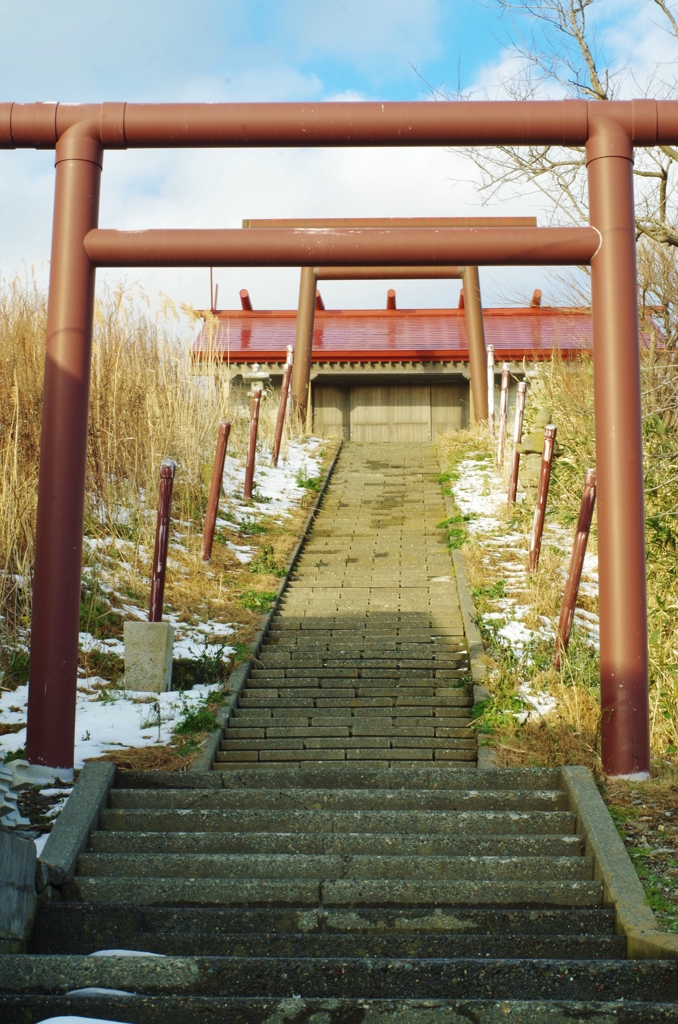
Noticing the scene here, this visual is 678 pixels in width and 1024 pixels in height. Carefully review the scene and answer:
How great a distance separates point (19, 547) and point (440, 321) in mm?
15701

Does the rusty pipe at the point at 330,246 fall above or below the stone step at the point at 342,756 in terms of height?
above

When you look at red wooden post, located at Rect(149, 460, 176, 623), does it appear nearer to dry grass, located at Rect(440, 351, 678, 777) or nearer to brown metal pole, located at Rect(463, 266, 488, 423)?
dry grass, located at Rect(440, 351, 678, 777)

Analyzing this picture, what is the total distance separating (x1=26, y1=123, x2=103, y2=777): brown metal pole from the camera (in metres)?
5.42

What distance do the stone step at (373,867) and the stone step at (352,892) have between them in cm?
13

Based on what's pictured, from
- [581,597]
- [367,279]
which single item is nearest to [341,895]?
[581,597]

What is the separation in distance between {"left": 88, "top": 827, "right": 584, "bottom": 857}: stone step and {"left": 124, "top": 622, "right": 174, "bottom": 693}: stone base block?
2377 millimetres

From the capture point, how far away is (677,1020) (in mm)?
2879

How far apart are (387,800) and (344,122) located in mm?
3557

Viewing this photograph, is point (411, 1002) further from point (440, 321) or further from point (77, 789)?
point (440, 321)

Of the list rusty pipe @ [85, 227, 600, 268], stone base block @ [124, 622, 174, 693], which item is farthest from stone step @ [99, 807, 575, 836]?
rusty pipe @ [85, 227, 600, 268]

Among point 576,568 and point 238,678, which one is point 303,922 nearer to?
point 238,678

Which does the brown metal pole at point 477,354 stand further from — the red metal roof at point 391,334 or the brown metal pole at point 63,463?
the brown metal pole at point 63,463

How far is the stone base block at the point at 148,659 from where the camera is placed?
6719 millimetres

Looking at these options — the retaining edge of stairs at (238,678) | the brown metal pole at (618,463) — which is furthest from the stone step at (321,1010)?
the retaining edge of stairs at (238,678)
